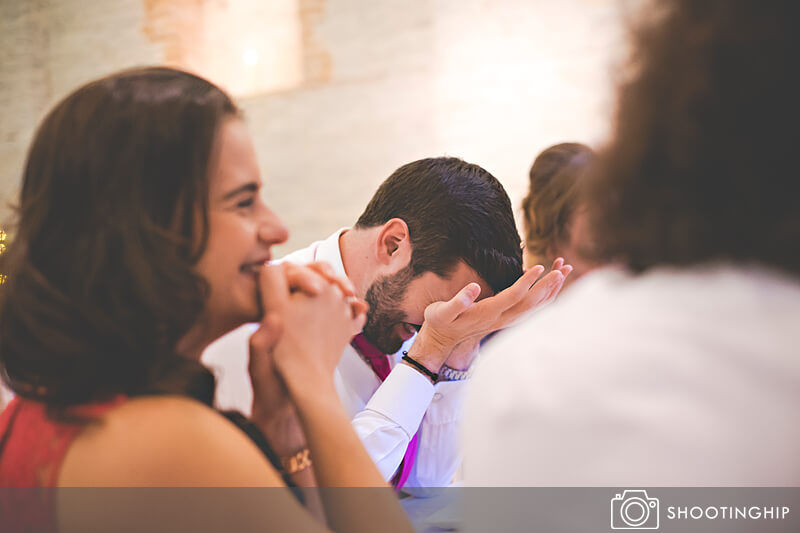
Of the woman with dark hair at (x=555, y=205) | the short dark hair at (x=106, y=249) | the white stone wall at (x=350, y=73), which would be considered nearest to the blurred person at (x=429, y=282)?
the woman with dark hair at (x=555, y=205)

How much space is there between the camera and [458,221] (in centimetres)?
208

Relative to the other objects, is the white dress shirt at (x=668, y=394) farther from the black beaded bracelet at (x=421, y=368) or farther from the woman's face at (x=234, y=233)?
the black beaded bracelet at (x=421, y=368)

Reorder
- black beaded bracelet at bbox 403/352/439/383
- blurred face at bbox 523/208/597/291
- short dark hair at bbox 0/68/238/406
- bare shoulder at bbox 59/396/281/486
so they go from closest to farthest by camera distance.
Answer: bare shoulder at bbox 59/396/281/486, short dark hair at bbox 0/68/238/406, black beaded bracelet at bbox 403/352/439/383, blurred face at bbox 523/208/597/291

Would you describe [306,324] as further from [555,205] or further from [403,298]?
[555,205]

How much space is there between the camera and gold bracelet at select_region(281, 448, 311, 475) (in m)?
1.18

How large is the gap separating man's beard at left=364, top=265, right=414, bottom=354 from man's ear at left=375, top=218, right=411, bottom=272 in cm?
5

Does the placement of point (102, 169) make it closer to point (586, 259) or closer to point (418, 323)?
point (586, 259)

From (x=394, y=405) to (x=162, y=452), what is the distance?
998mm

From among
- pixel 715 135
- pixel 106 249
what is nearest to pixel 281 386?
pixel 106 249

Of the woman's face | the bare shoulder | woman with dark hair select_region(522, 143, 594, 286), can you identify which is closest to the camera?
the bare shoulder

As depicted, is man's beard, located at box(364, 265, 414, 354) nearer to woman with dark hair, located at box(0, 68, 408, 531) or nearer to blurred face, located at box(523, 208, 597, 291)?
blurred face, located at box(523, 208, 597, 291)

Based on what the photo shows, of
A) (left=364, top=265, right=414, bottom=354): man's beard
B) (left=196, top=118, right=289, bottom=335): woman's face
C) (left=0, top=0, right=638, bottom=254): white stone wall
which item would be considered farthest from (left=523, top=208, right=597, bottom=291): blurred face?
(left=0, top=0, right=638, bottom=254): white stone wall

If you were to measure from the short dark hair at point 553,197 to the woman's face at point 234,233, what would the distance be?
5.86ft

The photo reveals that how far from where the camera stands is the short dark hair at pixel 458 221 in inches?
82.3
